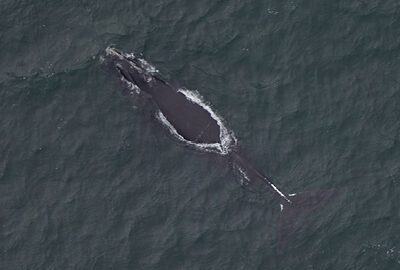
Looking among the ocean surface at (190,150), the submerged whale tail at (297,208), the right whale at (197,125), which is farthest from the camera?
the right whale at (197,125)

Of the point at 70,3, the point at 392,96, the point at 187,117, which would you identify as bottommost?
the point at 392,96

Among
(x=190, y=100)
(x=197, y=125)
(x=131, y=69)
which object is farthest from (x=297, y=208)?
(x=131, y=69)

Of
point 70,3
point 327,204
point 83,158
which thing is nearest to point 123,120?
point 83,158

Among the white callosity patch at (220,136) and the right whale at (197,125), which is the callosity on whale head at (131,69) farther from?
the white callosity patch at (220,136)

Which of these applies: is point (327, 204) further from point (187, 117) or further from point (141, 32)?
point (141, 32)

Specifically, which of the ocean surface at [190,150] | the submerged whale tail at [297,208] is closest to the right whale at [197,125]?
the submerged whale tail at [297,208]

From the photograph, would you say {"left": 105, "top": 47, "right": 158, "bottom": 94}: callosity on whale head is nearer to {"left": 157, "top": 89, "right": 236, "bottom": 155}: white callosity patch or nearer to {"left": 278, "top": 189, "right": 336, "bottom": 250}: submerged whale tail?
{"left": 157, "top": 89, "right": 236, "bottom": 155}: white callosity patch

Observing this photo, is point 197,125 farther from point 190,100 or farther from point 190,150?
point 190,100
